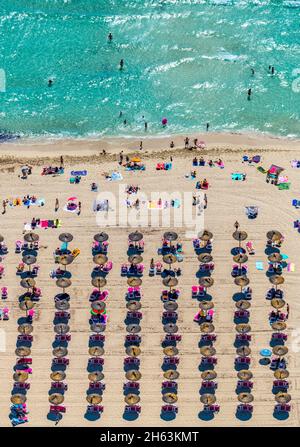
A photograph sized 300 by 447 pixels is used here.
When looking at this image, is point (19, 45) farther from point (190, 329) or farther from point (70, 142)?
point (190, 329)

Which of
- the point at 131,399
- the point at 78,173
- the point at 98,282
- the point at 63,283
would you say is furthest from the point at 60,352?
the point at 78,173

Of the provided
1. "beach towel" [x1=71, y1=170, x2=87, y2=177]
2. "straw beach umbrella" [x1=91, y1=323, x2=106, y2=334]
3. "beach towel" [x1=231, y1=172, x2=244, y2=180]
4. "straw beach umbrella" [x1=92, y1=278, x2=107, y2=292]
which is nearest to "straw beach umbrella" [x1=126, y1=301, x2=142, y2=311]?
"straw beach umbrella" [x1=91, y1=323, x2=106, y2=334]

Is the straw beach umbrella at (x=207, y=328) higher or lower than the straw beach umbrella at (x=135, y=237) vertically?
lower

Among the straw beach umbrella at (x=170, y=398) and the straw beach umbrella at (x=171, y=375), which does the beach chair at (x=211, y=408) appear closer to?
the straw beach umbrella at (x=170, y=398)

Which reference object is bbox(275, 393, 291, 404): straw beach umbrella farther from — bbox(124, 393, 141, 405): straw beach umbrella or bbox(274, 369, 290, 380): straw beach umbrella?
bbox(124, 393, 141, 405): straw beach umbrella

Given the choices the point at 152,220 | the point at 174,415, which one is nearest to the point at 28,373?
the point at 174,415

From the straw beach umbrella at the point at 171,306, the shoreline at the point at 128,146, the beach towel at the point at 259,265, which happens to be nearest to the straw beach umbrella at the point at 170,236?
the straw beach umbrella at the point at 171,306

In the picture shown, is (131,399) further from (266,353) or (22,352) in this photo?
(266,353)
